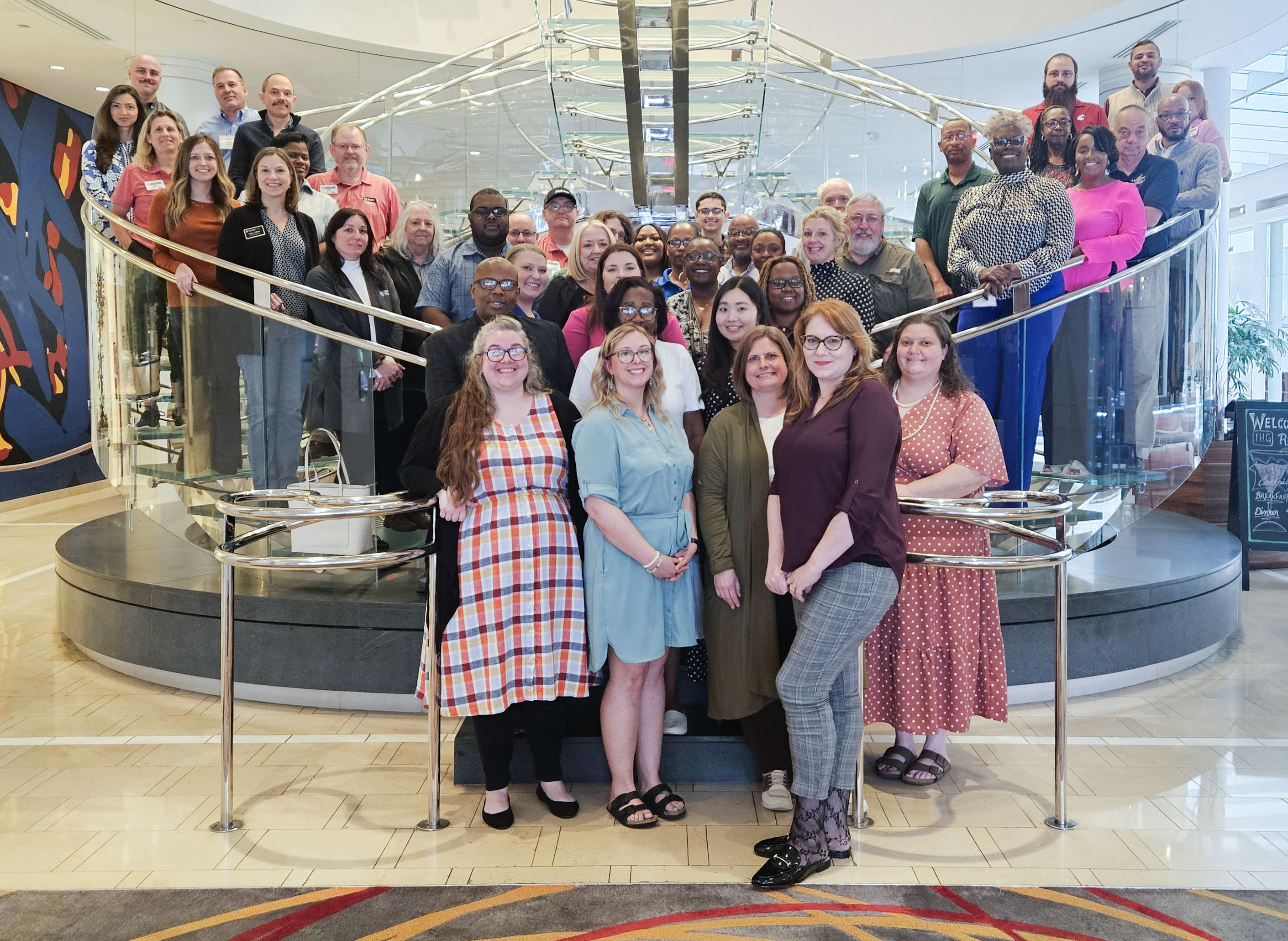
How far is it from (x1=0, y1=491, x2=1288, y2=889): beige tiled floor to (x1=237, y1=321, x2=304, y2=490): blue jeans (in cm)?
102

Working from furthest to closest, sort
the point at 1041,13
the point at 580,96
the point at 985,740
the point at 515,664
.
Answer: the point at 1041,13 < the point at 580,96 < the point at 985,740 < the point at 515,664

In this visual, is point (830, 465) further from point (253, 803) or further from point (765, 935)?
point (253, 803)

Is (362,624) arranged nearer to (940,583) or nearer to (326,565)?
(326,565)

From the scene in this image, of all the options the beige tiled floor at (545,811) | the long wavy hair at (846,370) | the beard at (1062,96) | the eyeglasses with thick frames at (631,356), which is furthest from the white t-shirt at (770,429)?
the beard at (1062,96)

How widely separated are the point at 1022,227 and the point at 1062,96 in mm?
1613

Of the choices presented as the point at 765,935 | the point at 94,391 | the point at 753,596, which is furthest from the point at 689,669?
the point at 94,391

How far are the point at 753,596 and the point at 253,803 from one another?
1.75 meters

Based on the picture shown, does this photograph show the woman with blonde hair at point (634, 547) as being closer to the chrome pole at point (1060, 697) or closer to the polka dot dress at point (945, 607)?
the polka dot dress at point (945, 607)

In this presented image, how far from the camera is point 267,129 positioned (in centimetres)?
593

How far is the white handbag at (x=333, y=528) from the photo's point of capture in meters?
4.44

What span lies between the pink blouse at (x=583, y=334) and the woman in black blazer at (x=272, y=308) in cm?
134

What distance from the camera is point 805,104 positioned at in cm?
979

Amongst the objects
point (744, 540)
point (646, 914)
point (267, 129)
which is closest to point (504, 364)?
point (744, 540)

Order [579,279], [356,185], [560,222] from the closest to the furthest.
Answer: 1. [579,279]
2. [560,222]
3. [356,185]
